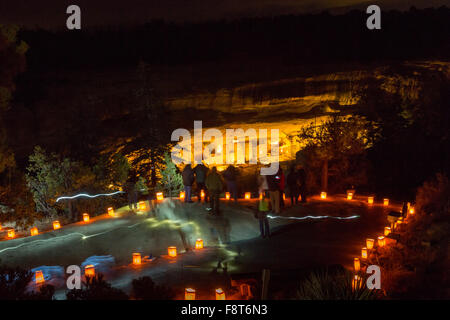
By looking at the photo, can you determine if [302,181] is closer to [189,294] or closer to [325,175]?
[325,175]

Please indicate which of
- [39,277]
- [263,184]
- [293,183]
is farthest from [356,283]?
[39,277]

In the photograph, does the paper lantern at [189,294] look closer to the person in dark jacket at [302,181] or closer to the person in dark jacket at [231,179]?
the person in dark jacket at [231,179]

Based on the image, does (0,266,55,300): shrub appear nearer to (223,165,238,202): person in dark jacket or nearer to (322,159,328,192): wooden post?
(223,165,238,202): person in dark jacket

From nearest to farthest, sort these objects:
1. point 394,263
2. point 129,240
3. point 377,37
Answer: point 394,263 < point 129,240 < point 377,37

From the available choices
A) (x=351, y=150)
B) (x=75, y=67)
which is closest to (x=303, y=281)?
(x=351, y=150)

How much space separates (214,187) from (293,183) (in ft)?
9.43

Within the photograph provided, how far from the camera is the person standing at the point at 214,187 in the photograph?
1170 centimetres

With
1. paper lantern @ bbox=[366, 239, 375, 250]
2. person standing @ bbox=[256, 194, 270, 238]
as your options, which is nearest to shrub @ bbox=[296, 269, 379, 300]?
paper lantern @ bbox=[366, 239, 375, 250]

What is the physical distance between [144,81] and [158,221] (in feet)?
24.6

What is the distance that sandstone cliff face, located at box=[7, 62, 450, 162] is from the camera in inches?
741

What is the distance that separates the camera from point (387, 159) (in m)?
17.1

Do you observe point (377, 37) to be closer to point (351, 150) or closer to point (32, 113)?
point (351, 150)
